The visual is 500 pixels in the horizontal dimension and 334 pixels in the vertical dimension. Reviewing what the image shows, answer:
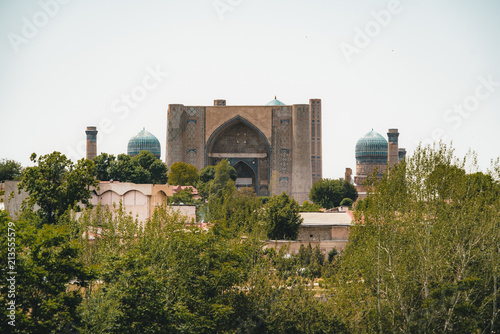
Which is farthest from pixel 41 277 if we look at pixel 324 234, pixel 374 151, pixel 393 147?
pixel 393 147

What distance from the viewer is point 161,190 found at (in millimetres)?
25406

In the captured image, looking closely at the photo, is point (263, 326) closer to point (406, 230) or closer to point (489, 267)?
point (406, 230)

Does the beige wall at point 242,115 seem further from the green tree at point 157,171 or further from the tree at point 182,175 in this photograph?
the green tree at point 157,171

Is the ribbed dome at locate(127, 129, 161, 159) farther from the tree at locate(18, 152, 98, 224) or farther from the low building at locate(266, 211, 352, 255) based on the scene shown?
the tree at locate(18, 152, 98, 224)

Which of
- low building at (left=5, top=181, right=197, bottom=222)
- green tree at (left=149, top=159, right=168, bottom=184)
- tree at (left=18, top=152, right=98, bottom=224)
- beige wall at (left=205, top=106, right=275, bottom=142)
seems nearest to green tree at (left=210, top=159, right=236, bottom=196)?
green tree at (left=149, top=159, right=168, bottom=184)

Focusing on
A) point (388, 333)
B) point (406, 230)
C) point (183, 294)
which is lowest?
point (388, 333)

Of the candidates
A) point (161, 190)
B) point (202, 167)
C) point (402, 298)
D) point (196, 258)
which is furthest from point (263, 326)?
point (202, 167)

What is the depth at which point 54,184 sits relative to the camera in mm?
20672

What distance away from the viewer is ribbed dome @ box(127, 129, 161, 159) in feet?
222

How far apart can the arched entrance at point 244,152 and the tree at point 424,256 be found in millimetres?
34386

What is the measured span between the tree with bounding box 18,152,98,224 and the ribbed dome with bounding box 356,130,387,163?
5499 centimetres

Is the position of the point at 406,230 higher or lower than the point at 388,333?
higher

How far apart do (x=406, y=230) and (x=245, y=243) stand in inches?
132

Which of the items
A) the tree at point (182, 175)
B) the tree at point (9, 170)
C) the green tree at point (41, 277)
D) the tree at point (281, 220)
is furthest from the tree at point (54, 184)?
Answer: the tree at point (182, 175)
